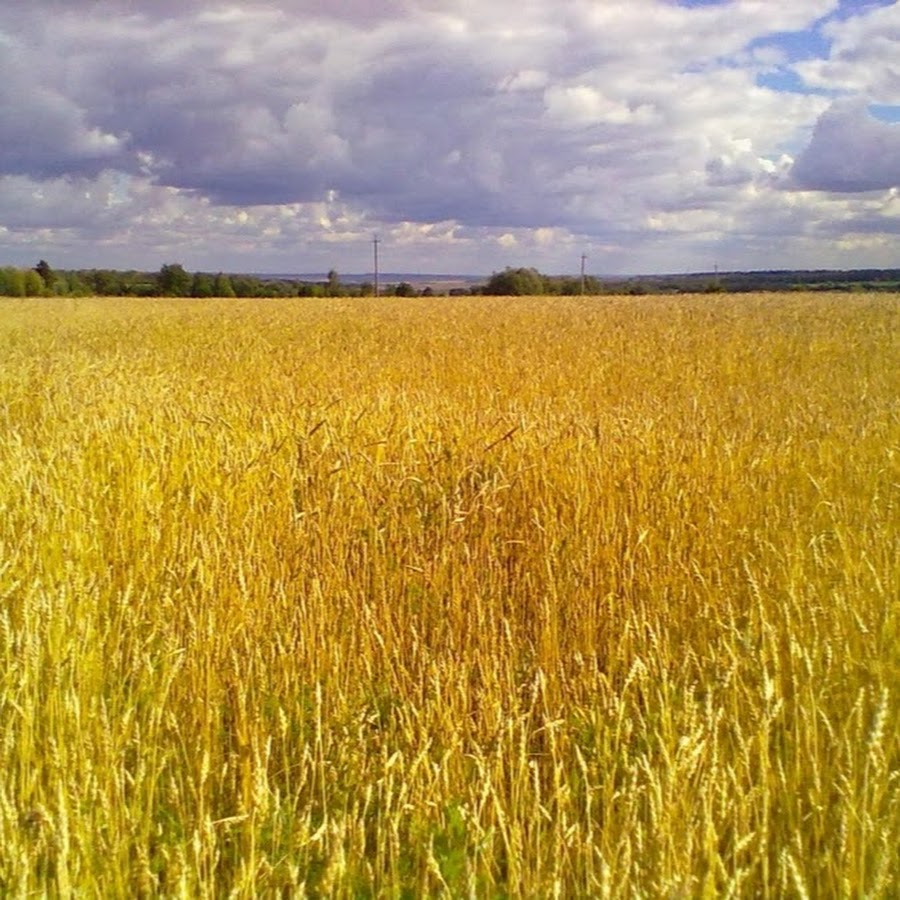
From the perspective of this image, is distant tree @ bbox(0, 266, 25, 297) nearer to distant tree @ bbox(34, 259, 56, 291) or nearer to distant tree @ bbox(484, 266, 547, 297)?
distant tree @ bbox(34, 259, 56, 291)

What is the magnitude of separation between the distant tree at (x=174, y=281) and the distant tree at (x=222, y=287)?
225 cm

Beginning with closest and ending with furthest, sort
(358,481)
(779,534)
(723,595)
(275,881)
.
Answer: (275,881) < (723,595) < (779,534) < (358,481)

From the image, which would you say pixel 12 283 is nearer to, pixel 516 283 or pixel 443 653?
pixel 516 283

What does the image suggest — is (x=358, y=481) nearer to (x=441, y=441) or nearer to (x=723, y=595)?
(x=441, y=441)

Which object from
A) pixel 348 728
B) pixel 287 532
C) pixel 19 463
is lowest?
pixel 348 728

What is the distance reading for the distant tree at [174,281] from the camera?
6203cm

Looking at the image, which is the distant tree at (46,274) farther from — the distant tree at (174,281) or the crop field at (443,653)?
the crop field at (443,653)

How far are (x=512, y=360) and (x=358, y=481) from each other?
6.66m

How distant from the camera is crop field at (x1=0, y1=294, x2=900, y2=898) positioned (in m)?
1.84

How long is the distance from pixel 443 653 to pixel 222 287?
63.3m

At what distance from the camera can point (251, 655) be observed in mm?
2703

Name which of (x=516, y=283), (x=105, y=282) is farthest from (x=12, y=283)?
(x=516, y=283)

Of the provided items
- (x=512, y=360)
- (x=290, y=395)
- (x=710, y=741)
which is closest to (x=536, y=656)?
(x=710, y=741)

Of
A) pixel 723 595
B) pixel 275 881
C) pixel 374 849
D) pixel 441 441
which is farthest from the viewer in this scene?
pixel 441 441
